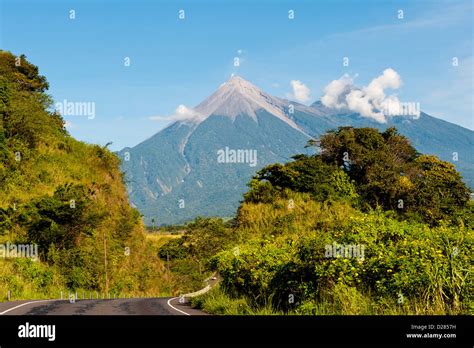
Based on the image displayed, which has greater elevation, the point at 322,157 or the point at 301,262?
the point at 322,157

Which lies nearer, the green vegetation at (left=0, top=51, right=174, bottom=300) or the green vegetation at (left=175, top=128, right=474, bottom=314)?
the green vegetation at (left=175, top=128, right=474, bottom=314)

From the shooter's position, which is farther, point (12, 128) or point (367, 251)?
point (12, 128)

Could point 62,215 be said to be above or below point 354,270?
above

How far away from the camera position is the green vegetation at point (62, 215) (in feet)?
139

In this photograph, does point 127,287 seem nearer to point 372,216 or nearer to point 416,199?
point 416,199

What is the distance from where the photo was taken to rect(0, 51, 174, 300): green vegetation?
1665 inches

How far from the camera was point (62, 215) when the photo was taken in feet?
146

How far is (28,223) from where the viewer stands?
43.6 metres

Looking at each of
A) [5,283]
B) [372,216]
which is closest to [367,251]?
[372,216]

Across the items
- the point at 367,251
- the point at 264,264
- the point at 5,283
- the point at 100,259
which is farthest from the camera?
the point at 100,259

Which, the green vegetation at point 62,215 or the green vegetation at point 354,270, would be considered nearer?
the green vegetation at point 354,270

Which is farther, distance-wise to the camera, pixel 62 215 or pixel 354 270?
pixel 62 215
